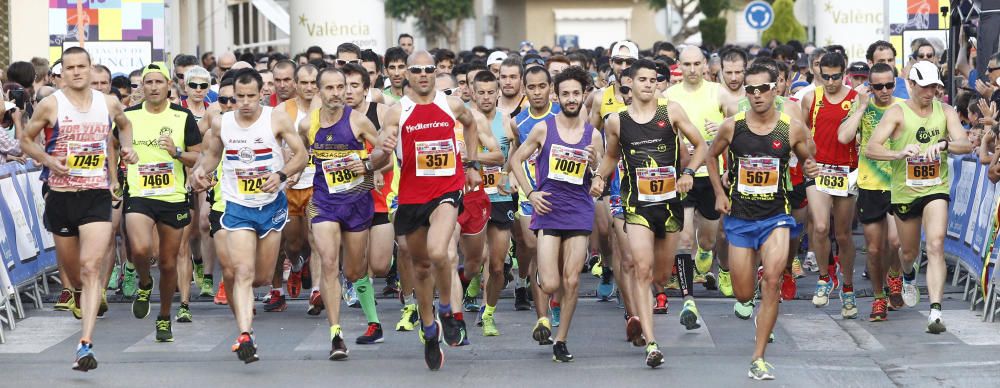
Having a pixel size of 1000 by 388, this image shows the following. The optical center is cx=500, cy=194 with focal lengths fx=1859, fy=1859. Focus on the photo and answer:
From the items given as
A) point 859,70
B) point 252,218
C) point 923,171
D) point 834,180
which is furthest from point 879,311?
point 252,218

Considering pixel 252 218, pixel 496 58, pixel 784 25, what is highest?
pixel 784 25

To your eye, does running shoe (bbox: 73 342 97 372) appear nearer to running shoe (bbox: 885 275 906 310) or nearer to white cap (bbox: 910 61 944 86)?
white cap (bbox: 910 61 944 86)

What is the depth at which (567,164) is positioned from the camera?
37.2 feet

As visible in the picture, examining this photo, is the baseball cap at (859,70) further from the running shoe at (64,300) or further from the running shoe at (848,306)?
the running shoe at (64,300)

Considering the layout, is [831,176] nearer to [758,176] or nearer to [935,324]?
[935,324]

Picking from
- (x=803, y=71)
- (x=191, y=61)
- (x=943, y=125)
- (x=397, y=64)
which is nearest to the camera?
(x=943, y=125)

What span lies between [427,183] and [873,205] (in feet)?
Result: 12.3

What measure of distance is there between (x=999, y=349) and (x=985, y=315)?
57.9 inches

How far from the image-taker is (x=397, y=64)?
591 inches

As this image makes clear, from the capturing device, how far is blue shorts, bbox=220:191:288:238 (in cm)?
1134

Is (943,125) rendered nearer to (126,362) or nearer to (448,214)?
(448,214)

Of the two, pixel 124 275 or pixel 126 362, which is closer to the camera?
pixel 126 362

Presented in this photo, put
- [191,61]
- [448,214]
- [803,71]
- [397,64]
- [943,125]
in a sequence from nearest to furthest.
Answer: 1. [448,214]
2. [943,125]
3. [397,64]
4. [191,61]
5. [803,71]

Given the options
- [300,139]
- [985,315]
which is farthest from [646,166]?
[985,315]
